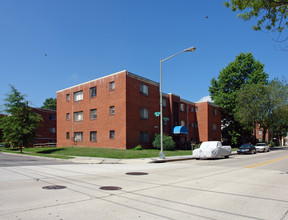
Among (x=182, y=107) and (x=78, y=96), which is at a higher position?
(x=78, y=96)

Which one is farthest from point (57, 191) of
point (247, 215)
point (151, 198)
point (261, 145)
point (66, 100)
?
point (261, 145)

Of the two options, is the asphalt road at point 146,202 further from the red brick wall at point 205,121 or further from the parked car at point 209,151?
the red brick wall at point 205,121

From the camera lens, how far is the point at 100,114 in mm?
31875

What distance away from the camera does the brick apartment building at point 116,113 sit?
2919cm

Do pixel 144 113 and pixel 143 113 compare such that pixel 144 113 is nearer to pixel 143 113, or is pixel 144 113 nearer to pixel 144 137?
pixel 143 113

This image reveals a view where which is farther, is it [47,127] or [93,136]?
[47,127]

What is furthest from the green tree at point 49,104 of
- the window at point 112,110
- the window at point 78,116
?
the window at point 112,110

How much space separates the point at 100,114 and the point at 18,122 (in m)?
10.2

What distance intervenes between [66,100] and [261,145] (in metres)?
33.3

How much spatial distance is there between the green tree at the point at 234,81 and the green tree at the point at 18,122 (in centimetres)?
3552

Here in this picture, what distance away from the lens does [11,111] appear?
2991 cm

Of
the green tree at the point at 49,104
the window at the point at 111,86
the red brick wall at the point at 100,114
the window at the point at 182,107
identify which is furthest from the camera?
the green tree at the point at 49,104

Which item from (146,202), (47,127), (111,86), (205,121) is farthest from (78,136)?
(146,202)

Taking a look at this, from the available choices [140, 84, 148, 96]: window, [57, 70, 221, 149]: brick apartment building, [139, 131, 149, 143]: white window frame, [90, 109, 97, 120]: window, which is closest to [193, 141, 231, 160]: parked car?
[57, 70, 221, 149]: brick apartment building
